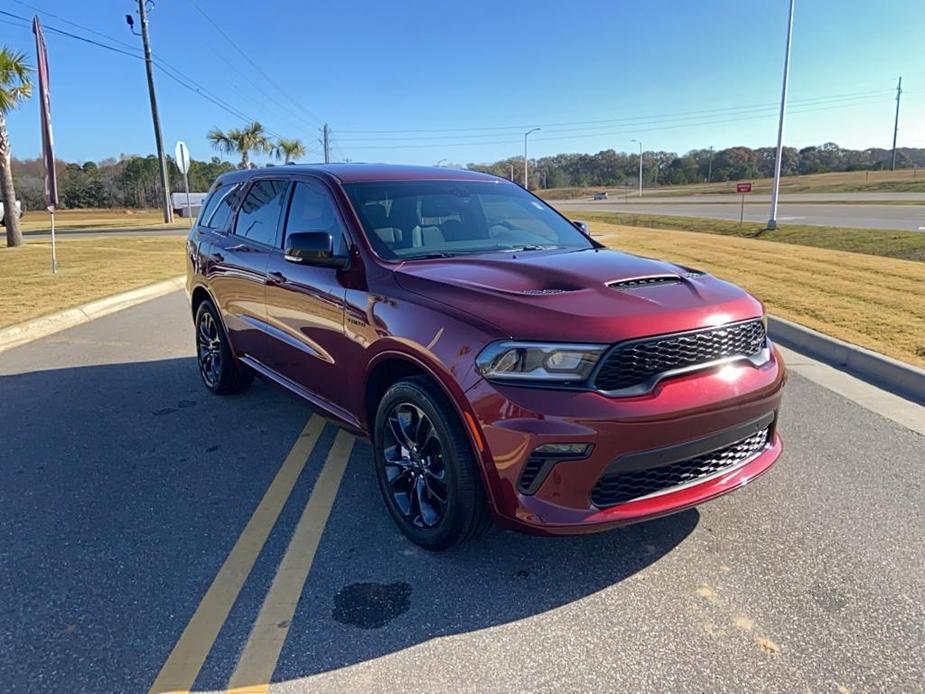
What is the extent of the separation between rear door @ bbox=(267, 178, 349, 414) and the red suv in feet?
0.05

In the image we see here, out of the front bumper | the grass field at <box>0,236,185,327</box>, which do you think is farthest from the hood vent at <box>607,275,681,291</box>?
the grass field at <box>0,236,185,327</box>

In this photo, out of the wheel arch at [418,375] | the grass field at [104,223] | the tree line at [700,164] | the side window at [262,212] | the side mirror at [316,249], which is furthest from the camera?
the tree line at [700,164]

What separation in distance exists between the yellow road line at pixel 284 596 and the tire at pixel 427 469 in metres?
0.43

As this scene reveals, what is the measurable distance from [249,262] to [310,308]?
1134 mm

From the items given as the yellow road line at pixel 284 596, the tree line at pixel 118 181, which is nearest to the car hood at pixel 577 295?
the yellow road line at pixel 284 596

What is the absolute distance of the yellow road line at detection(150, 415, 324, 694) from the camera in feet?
8.00

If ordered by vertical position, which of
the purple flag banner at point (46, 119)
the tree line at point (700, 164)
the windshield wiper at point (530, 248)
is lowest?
the windshield wiper at point (530, 248)

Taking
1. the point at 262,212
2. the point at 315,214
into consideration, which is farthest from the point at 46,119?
the point at 315,214

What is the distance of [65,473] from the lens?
13.9ft

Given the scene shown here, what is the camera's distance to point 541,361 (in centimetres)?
274

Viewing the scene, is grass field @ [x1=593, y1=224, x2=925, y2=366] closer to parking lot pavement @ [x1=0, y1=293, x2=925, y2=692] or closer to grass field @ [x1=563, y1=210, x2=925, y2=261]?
grass field @ [x1=563, y1=210, x2=925, y2=261]

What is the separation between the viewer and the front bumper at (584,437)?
104 inches

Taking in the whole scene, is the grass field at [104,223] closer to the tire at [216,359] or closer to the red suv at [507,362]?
the tire at [216,359]

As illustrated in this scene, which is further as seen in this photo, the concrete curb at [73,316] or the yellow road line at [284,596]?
the concrete curb at [73,316]
